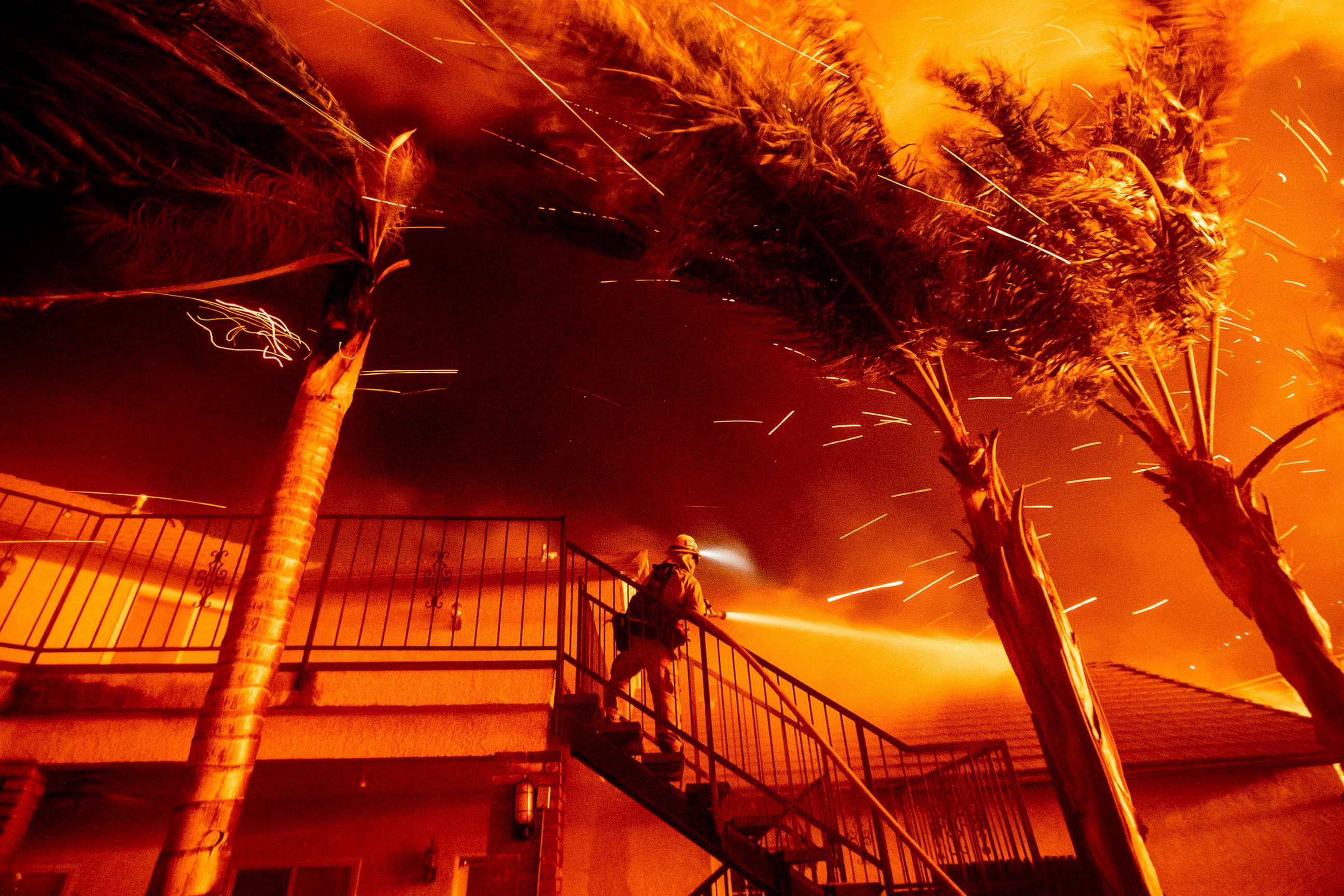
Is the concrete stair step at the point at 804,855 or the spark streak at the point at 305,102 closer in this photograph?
the spark streak at the point at 305,102

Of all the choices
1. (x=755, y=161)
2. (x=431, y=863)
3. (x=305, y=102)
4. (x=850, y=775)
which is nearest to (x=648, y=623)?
(x=850, y=775)

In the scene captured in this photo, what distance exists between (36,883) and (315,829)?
7.72 ft

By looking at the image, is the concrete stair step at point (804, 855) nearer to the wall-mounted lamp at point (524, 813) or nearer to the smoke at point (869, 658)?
the wall-mounted lamp at point (524, 813)

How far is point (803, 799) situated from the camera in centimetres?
752

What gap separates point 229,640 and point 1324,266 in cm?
918

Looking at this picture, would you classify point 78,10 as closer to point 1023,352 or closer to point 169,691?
point 169,691

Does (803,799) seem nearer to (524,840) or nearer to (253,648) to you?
(524,840)

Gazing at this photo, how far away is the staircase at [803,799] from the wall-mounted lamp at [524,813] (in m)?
0.42

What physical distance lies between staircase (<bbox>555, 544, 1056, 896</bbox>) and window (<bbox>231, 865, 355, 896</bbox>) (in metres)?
3.25

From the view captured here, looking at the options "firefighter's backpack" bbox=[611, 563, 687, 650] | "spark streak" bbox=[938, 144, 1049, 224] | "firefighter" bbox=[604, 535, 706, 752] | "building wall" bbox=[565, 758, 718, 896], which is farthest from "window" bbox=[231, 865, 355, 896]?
"spark streak" bbox=[938, 144, 1049, 224]

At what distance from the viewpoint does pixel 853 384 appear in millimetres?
4453

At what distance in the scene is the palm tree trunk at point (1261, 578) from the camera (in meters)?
3.15

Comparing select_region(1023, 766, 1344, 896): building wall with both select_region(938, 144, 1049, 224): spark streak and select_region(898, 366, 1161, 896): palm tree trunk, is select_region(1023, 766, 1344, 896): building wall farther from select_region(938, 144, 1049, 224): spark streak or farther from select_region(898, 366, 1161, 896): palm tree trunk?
select_region(938, 144, 1049, 224): spark streak

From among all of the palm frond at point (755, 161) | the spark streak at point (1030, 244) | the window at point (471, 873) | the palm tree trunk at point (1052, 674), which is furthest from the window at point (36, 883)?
the spark streak at point (1030, 244)
